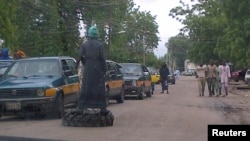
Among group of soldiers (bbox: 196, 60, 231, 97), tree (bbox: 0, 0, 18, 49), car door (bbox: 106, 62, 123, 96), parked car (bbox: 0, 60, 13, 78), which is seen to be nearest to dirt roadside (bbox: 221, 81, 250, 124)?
group of soldiers (bbox: 196, 60, 231, 97)

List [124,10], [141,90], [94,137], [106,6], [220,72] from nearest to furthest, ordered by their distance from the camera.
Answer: [94,137] → [141,90] → [220,72] → [106,6] → [124,10]

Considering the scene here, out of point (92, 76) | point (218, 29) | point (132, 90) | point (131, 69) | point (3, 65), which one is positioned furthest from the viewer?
point (218, 29)

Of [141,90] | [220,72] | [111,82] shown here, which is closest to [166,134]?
[111,82]

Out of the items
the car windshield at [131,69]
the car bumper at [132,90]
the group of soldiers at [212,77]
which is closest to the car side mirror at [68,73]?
the car bumper at [132,90]

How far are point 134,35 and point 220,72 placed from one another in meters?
69.3

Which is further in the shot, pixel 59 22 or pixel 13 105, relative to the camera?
pixel 59 22

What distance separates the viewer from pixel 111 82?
2022 centimetres

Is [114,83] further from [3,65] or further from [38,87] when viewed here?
[38,87]

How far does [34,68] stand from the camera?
50.8 ft

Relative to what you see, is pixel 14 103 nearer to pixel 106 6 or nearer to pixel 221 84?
pixel 221 84

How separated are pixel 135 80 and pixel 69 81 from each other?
877 cm

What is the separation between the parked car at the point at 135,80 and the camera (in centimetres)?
2420

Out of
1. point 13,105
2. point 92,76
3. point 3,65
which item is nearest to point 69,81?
point 13,105

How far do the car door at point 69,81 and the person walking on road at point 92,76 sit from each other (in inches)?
90.9
